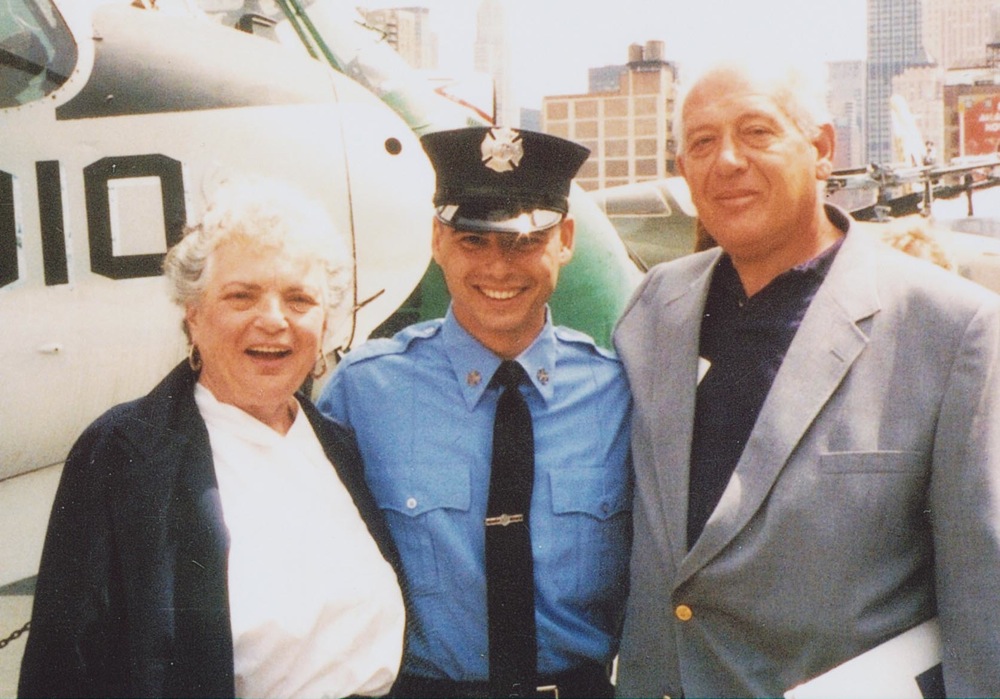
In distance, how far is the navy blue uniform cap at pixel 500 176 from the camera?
8.13 ft

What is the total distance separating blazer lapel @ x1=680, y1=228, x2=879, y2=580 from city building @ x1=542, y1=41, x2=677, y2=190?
86.2 metres

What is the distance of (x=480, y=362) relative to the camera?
7.75 ft

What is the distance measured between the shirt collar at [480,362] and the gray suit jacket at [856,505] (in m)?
0.46

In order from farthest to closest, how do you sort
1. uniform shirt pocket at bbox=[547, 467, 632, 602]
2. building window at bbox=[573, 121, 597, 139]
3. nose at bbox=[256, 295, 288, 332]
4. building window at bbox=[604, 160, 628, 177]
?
building window at bbox=[604, 160, 628, 177] → building window at bbox=[573, 121, 597, 139] → uniform shirt pocket at bbox=[547, 467, 632, 602] → nose at bbox=[256, 295, 288, 332]

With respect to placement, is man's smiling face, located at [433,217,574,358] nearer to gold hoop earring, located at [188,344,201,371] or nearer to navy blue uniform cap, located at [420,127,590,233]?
navy blue uniform cap, located at [420,127,590,233]

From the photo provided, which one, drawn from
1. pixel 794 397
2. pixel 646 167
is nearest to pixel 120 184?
pixel 794 397

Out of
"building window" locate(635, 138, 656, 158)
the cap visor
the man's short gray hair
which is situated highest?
"building window" locate(635, 138, 656, 158)

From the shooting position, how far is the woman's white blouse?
5.99ft

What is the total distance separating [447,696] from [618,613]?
49 centimetres

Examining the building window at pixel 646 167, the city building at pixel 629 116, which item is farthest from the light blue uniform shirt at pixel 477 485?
the building window at pixel 646 167

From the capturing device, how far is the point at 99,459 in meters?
1.81

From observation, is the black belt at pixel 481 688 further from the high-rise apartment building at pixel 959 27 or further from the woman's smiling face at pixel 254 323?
the high-rise apartment building at pixel 959 27

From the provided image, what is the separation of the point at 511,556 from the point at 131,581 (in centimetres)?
86

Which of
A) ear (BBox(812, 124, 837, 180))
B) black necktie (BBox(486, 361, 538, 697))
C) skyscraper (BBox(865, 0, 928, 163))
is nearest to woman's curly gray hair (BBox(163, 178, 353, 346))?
black necktie (BBox(486, 361, 538, 697))
